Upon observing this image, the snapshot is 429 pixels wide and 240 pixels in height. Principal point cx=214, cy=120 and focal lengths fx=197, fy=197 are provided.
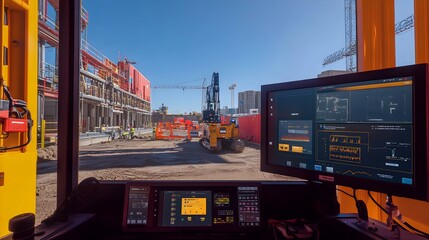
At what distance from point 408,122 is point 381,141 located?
11cm

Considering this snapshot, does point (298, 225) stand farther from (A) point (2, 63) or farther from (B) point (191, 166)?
(B) point (191, 166)

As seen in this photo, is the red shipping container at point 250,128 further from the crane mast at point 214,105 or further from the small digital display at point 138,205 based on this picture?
the small digital display at point 138,205

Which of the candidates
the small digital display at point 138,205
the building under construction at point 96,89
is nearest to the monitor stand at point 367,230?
the small digital display at point 138,205

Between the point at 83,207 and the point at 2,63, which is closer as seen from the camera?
the point at 83,207

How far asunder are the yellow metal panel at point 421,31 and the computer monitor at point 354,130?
2.49 ft

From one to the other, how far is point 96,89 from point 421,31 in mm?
13255

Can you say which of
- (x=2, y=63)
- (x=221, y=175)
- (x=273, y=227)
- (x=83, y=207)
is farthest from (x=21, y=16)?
(x=221, y=175)

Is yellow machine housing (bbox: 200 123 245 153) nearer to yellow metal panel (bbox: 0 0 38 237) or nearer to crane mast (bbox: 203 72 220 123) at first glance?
crane mast (bbox: 203 72 220 123)

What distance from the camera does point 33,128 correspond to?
142 centimetres

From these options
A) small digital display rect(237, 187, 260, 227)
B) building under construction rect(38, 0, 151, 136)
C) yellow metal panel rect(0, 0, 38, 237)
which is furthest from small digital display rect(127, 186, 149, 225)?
building under construction rect(38, 0, 151, 136)

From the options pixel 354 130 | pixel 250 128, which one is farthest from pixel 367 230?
pixel 250 128

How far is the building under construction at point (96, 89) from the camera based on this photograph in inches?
261

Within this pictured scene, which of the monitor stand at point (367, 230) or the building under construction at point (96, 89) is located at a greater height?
the building under construction at point (96, 89)

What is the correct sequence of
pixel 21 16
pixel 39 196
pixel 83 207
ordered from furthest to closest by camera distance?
1. pixel 39 196
2. pixel 21 16
3. pixel 83 207
